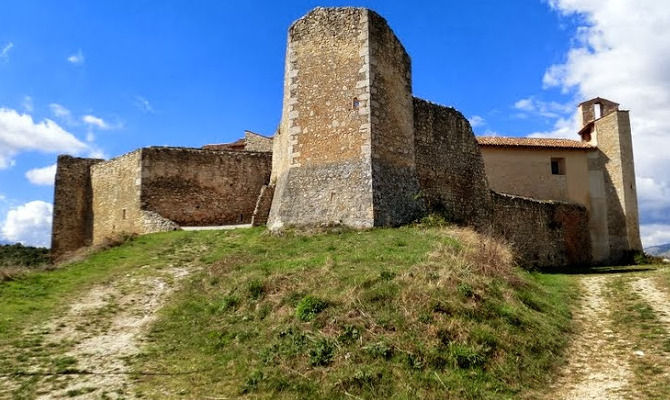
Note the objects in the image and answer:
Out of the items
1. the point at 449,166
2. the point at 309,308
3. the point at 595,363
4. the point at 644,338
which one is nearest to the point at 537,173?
the point at 449,166

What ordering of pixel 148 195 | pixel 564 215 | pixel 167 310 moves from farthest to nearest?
pixel 564 215 → pixel 148 195 → pixel 167 310

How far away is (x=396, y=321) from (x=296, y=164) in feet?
34.8

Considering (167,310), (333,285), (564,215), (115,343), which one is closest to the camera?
(115,343)

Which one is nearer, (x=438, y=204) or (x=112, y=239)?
(x=112, y=239)

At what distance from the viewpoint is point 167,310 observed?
11453mm

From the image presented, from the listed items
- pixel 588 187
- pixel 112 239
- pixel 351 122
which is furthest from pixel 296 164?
pixel 588 187

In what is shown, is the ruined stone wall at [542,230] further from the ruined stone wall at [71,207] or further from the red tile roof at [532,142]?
the ruined stone wall at [71,207]

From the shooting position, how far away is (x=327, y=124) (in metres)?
18.4

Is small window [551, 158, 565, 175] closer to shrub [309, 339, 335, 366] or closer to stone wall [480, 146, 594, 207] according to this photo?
stone wall [480, 146, 594, 207]

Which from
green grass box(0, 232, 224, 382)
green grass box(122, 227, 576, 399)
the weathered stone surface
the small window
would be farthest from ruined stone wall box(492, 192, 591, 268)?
green grass box(0, 232, 224, 382)

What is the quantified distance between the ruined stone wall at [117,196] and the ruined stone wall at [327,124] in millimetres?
6635

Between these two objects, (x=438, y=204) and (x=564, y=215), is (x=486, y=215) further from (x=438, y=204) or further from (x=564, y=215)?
(x=564, y=215)

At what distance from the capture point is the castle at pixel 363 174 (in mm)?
18016

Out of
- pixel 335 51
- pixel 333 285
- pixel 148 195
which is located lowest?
pixel 333 285
